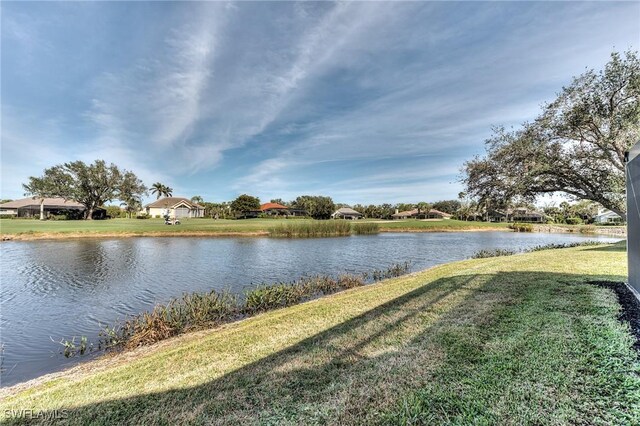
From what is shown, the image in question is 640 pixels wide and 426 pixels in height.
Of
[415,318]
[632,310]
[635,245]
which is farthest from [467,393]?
[635,245]

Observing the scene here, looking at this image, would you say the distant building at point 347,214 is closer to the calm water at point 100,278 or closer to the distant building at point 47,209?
the distant building at point 47,209

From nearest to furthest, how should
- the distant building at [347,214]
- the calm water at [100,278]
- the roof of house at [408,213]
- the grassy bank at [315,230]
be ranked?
the calm water at [100,278]
the grassy bank at [315,230]
the distant building at [347,214]
the roof of house at [408,213]

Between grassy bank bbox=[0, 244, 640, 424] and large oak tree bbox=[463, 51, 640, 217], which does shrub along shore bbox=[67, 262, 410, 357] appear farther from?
large oak tree bbox=[463, 51, 640, 217]

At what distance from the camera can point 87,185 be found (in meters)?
51.1

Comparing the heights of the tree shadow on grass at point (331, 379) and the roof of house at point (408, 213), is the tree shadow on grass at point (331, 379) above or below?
below

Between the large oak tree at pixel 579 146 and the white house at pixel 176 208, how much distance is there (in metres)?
66.7

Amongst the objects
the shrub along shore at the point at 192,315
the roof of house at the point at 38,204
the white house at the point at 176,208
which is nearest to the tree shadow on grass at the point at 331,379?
the shrub along shore at the point at 192,315

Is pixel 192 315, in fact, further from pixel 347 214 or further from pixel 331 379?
pixel 347 214

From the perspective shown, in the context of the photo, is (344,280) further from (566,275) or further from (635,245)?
(635,245)

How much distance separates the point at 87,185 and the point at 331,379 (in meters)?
63.5

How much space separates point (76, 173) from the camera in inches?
1965

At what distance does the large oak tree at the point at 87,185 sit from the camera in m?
47.8

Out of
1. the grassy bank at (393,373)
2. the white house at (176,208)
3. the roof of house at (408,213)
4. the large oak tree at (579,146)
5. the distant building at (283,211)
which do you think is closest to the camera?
the grassy bank at (393,373)

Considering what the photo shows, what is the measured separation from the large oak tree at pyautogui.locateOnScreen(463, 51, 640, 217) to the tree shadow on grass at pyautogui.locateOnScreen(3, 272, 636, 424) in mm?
9173
